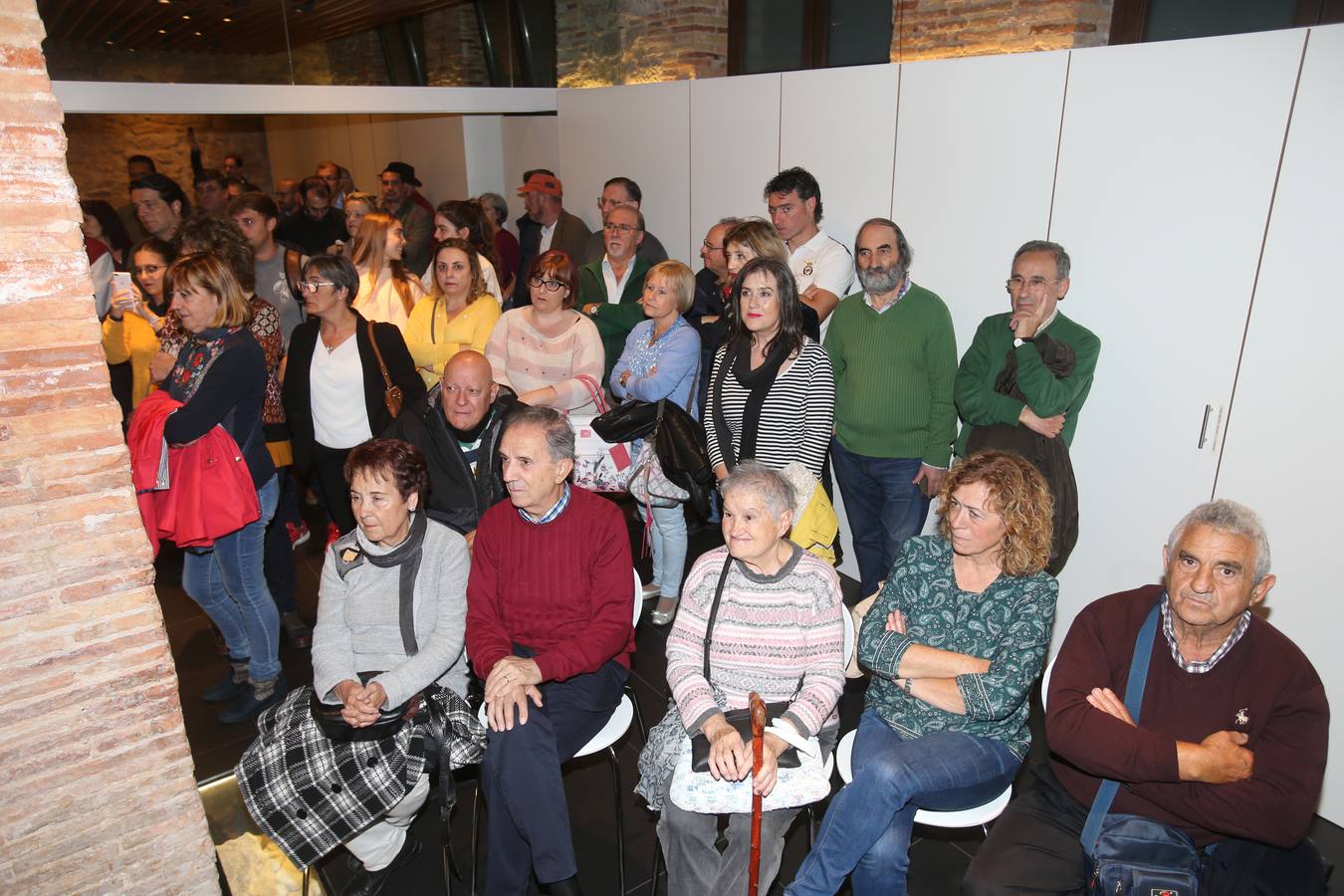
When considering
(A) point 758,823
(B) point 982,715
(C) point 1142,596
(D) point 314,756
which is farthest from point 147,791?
(C) point 1142,596

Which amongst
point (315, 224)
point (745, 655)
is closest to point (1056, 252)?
point (745, 655)

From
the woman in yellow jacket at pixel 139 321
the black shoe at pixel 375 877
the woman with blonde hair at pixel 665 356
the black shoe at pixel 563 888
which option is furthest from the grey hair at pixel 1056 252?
the woman in yellow jacket at pixel 139 321

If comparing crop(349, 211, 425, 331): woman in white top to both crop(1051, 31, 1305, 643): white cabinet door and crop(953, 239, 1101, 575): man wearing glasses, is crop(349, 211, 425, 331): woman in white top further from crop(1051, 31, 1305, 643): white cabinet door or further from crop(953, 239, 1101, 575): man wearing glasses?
crop(1051, 31, 1305, 643): white cabinet door

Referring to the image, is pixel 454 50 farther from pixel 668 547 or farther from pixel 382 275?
pixel 668 547

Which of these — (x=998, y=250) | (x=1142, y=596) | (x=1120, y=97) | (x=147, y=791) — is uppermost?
(x=1120, y=97)

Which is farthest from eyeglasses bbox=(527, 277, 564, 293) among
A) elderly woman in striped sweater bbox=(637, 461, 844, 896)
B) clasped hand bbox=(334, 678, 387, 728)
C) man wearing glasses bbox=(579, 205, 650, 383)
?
clasped hand bbox=(334, 678, 387, 728)

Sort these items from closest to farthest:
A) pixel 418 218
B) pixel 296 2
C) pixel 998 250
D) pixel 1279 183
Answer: pixel 1279 183 → pixel 998 250 → pixel 296 2 → pixel 418 218

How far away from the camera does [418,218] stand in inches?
274

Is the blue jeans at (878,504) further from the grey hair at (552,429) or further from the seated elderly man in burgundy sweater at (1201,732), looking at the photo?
the grey hair at (552,429)

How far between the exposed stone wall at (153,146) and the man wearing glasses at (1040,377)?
943 cm

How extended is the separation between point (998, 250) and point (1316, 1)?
181 cm

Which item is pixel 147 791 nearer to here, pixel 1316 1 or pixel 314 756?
pixel 314 756

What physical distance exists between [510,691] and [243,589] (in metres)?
1.55

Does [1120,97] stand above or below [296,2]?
below
